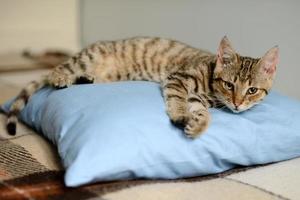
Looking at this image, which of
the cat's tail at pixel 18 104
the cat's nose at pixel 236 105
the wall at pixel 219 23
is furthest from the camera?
the wall at pixel 219 23

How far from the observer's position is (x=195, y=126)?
51.8 inches

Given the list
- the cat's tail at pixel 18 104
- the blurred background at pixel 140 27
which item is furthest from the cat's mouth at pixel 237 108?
the cat's tail at pixel 18 104

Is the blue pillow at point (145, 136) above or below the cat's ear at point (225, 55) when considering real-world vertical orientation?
below

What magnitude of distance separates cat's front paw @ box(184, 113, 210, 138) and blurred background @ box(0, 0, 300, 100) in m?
0.71

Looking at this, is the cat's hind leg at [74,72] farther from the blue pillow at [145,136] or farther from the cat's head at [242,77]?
the cat's head at [242,77]

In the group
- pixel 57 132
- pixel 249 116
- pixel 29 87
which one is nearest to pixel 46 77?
pixel 29 87

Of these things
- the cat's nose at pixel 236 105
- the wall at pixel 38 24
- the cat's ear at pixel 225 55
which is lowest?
the wall at pixel 38 24

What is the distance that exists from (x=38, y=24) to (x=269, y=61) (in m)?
2.28

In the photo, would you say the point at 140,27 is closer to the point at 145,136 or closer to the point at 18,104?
the point at 18,104

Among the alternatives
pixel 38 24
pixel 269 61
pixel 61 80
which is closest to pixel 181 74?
pixel 269 61

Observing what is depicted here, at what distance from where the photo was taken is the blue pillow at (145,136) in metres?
1.22

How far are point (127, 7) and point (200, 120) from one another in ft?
5.26

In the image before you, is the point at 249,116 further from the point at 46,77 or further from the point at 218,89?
the point at 46,77

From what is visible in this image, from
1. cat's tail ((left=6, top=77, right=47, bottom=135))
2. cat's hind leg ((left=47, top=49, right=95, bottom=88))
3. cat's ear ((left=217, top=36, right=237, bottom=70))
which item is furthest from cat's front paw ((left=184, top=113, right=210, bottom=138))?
cat's tail ((left=6, top=77, right=47, bottom=135))
